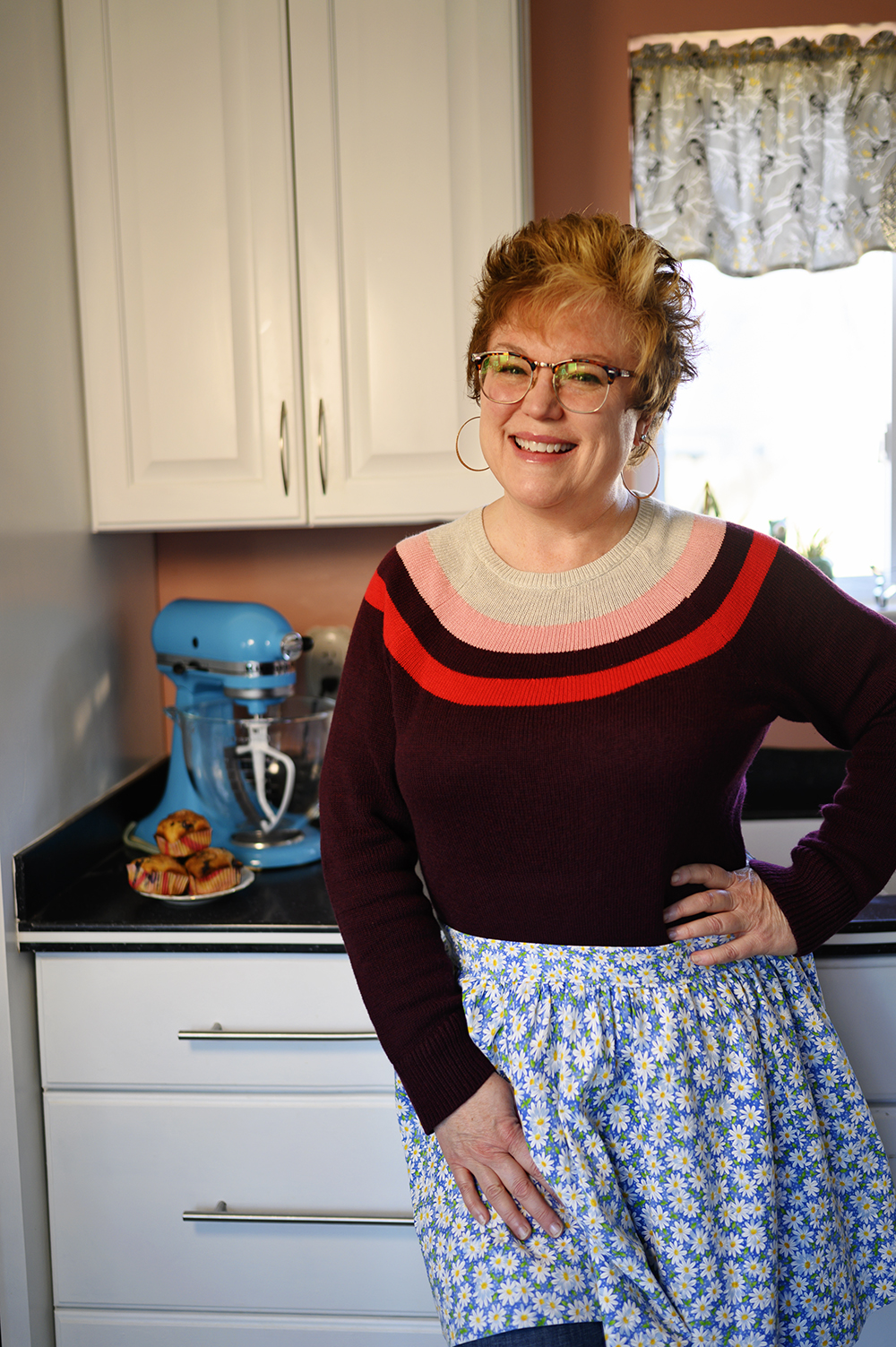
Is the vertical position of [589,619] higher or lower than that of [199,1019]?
higher

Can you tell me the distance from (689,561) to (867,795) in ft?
1.02

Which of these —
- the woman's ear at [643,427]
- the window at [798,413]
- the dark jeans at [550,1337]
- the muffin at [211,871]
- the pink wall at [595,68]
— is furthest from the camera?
the window at [798,413]

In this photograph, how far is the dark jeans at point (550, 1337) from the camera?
39.2 inches

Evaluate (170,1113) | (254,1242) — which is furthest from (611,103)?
(254,1242)

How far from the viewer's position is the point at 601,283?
104cm

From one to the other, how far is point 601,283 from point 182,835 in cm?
98

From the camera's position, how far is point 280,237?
64.3 inches

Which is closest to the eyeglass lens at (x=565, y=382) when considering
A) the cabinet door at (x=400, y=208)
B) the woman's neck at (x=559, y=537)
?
the woman's neck at (x=559, y=537)

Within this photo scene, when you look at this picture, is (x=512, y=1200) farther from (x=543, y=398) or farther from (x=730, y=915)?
(x=543, y=398)

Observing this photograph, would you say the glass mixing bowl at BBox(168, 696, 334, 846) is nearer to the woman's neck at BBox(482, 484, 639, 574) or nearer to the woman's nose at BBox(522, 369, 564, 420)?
the woman's neck at BBox(482, 484, 639, 574)

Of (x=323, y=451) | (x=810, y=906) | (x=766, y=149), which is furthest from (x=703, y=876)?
(x=766, y=149)

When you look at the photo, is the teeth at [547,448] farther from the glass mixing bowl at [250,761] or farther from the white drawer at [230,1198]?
the white drawer at [230,1198]

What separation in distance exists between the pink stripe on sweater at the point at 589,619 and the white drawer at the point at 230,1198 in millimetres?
740

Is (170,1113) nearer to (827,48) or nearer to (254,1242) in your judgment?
(254,1242)
